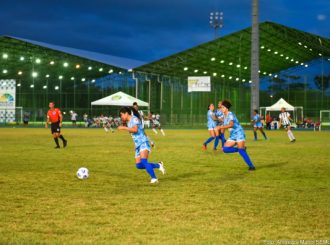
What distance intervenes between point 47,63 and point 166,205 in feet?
179

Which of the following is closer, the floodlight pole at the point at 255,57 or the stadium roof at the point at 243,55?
the floodlight pole at the point at 255,57

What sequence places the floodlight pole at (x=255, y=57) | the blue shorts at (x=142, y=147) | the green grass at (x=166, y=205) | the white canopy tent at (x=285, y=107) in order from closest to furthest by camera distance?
the green grass at (x=166, y=205)
the blue shorts at (x=142, y=147)
the floodlight pole at (x=255, y=57)
the white canopy tent at (x=285, y=107)

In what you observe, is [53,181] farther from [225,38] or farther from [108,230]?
[225,38]

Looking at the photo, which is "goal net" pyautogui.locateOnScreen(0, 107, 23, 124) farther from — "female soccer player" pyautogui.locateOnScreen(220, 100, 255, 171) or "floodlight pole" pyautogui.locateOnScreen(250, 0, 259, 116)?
"female soccer player" pyautogui.locateOnScreen(220, 100, 255, 171)

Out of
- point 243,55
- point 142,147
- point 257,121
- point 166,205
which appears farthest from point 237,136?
point 243,55

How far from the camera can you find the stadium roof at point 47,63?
57.1 m

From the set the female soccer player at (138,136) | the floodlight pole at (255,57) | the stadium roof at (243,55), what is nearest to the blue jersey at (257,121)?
the floodlight pole at (255,57)

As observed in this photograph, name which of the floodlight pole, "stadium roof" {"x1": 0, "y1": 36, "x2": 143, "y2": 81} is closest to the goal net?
"stadium roof" {"x1": 0, "y1": 36, "x2": 143, "y2": 81}

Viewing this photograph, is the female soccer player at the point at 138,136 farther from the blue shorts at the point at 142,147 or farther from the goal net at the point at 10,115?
the goal net at the point at 10,115

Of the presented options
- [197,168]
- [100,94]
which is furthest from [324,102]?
[197,168]

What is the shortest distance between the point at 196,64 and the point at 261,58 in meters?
9.26

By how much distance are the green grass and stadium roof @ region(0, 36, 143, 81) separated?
43.6 meters

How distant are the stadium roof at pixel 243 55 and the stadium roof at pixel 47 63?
18.6ft

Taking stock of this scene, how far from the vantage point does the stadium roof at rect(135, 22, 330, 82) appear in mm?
55625
